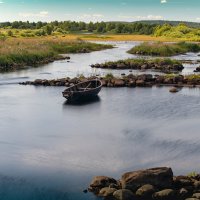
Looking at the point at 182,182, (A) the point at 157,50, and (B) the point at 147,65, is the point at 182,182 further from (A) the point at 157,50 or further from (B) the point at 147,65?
(A) the point at 157,50

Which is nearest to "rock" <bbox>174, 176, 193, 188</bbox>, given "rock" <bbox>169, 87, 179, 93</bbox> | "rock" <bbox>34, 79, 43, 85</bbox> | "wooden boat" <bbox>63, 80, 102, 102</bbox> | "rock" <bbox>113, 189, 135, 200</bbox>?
"rock" <bbox>113, 189, 135, 200</bbox>

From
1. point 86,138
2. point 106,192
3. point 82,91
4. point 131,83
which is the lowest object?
Answer: point 86,138

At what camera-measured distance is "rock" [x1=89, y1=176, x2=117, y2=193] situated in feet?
60.1

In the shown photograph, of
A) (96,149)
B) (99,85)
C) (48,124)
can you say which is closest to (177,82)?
(99,85)

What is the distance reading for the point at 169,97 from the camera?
40312mm

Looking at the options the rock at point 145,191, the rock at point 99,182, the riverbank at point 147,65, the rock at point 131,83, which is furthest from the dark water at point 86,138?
the riverbank at point 147,65

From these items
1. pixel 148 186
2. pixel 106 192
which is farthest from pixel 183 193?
pixel 106 192

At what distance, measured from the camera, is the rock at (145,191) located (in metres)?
17.6

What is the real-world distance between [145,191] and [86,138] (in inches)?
358

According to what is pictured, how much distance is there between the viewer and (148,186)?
1783cm

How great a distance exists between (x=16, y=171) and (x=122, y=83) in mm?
26673

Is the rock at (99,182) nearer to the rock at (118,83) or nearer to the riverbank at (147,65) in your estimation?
the rock at (118,83)

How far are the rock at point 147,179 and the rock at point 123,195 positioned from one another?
45cm

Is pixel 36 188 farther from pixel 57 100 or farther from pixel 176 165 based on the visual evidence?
pixel 57 100
